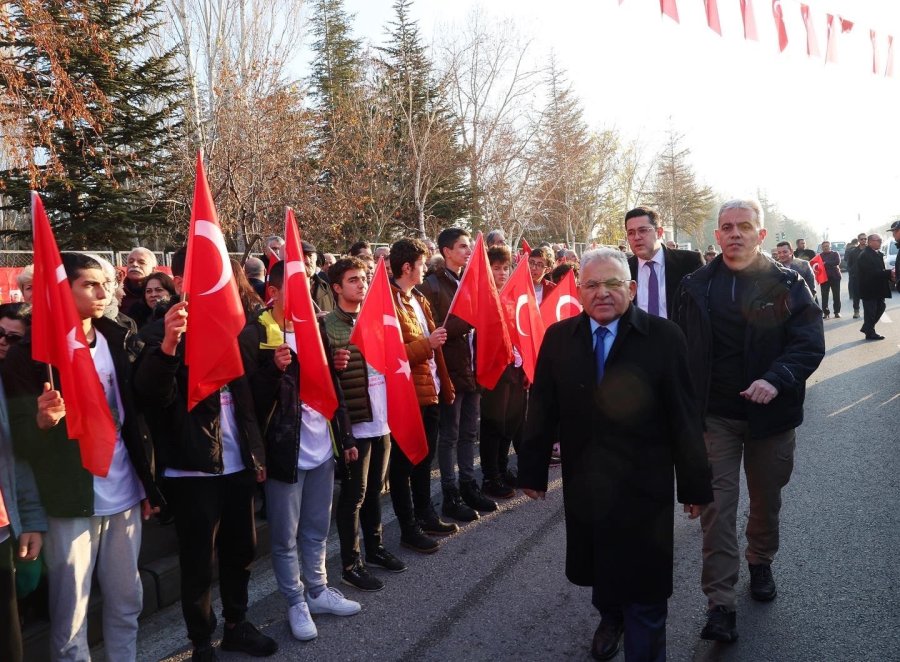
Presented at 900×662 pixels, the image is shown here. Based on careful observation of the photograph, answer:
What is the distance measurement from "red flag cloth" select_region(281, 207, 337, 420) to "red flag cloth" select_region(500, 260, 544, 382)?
2427 mm

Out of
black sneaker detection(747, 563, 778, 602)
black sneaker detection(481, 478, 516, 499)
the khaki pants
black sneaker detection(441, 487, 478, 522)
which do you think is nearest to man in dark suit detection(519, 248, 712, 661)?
the khaki pants

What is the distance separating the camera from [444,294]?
5621mm

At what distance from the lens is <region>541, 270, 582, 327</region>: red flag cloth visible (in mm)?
6348

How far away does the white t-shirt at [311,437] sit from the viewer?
3.70 meters

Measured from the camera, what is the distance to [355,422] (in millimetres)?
4117

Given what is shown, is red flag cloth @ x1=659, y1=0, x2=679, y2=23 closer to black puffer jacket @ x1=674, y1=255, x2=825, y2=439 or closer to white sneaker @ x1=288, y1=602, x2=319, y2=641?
black puffer jacket @ x1=674, y1=255, x2=825, y2=439

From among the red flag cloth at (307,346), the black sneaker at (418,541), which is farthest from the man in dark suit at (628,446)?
the black sneaker at (418,541)

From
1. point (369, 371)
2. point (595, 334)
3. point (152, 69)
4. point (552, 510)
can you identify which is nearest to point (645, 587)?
point (595, 334)

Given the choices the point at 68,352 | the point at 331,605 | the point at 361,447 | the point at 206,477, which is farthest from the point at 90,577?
the point at 361,447

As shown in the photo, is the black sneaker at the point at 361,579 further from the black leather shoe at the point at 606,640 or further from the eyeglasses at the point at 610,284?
the eyeglasses at the point at 610,284

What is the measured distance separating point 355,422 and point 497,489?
6.89 ft

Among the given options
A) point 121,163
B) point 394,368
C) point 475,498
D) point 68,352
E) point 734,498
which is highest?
point 121,163

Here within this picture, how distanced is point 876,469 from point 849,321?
13267 mm

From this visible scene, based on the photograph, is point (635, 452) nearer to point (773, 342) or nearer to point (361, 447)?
point (773, 342)
